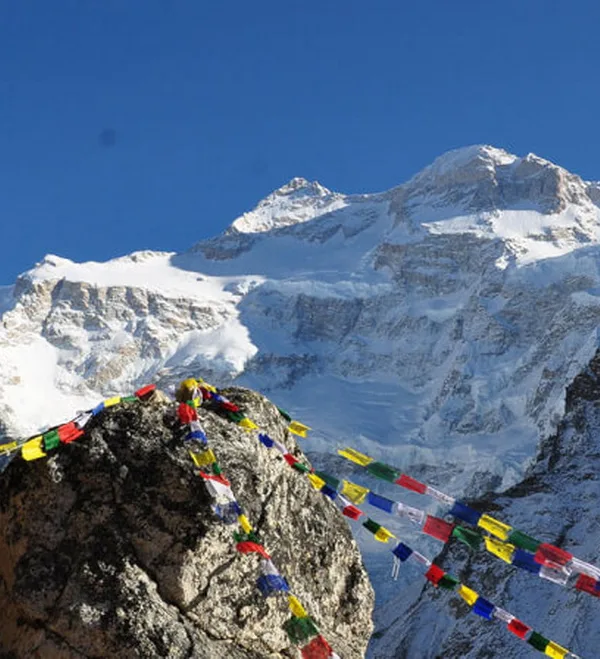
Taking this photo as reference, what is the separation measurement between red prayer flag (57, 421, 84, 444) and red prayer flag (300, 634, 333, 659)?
2347 millimetres

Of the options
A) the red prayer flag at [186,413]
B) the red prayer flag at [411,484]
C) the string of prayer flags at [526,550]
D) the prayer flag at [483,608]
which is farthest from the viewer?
the red prayer flag at [411,484]

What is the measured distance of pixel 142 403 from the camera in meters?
10.2

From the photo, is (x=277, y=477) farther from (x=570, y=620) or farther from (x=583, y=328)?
(x=583, y=328)

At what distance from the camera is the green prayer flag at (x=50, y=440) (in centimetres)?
945

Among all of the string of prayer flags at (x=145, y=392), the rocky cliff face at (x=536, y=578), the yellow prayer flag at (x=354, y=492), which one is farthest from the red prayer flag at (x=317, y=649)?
the rocky cliff face at (x=536, y=578)

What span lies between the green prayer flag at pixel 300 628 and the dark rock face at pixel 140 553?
0.07 m

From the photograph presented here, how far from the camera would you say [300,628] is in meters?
9.54

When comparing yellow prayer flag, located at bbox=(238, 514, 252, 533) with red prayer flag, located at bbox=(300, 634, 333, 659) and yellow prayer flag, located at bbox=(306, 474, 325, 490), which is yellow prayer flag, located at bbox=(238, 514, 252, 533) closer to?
red prayer flag, located at bbox=(300, 634, 333, 659)

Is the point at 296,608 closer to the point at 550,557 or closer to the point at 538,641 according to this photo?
the point at 538,641

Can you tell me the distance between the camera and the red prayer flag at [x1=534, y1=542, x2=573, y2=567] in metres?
11.0

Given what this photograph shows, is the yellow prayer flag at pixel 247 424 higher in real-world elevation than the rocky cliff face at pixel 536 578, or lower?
lower

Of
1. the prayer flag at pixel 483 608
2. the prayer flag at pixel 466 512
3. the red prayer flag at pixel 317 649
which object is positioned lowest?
the red prayer flag at pixel 317 649

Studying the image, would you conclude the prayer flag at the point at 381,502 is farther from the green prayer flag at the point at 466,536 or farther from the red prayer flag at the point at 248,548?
the red prayer flag at the point at 248,548

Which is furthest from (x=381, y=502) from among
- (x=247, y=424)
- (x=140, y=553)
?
(x=140, y=553)
